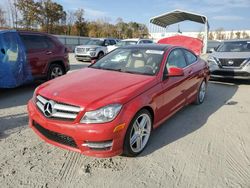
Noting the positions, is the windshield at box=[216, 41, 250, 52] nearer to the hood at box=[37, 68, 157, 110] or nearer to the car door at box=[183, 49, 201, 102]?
the car door at box=[183, 49, 201, 102]

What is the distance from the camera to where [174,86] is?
14.7 ft

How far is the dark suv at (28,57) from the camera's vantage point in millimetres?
6311

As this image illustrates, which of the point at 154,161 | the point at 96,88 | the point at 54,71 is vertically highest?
the point at 96,88

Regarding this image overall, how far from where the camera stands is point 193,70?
18.2 feet

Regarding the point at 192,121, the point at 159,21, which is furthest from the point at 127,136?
the point at 159,21

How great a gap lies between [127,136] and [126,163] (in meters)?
0.41

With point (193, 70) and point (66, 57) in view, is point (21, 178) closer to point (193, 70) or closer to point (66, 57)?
point (193, 70)

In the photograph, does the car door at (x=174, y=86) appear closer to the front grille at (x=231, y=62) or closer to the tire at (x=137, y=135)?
the tire at (x=137, y=135)

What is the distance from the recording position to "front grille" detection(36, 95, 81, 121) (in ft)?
10.3

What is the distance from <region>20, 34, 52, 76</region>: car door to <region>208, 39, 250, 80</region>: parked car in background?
5.79 meters

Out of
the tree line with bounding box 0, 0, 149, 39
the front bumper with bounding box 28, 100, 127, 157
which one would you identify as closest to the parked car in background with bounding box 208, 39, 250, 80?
the front bumper with bounding box 28, 100, 127, 157

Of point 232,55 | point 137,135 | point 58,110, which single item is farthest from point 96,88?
point 232,55

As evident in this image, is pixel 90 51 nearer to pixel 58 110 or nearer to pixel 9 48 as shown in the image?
pixel 9 48

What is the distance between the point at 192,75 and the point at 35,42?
458 cm
